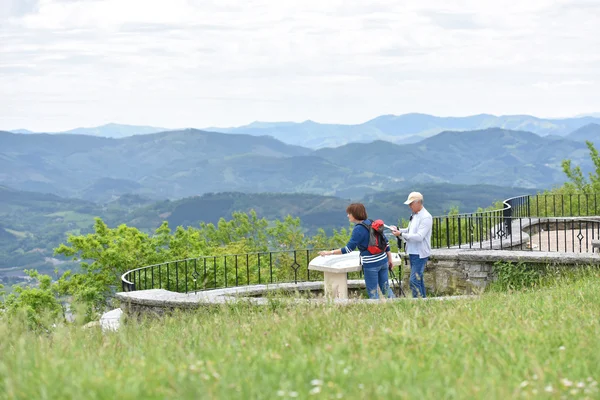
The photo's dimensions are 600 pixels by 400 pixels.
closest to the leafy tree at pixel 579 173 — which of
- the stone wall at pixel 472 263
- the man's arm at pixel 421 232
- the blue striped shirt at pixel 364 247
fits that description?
the stone wall at pixel 472 263

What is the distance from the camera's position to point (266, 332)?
235 inches

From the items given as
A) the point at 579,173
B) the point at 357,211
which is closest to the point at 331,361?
the point at 357,211

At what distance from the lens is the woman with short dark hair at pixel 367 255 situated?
34.3 ft

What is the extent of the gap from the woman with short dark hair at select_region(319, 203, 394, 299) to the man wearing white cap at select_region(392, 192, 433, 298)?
0.49 m

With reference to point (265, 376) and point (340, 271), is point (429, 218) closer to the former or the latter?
point (340, 271)

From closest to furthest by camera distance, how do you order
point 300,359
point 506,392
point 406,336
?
point 506,392
point 300,359
point 406,336

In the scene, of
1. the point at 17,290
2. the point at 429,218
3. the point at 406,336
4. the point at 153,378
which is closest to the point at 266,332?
the point at 406,336

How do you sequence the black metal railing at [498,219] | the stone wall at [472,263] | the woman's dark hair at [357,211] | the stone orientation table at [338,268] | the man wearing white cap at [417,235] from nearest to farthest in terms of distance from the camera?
1. the woman's dark hair at [357,211]
2. the man wearing white cap at [417,235]
3. the stone orientation table at [338,268]
4. the stone wall at [472,263]
5. the black metal railing at [498,219]

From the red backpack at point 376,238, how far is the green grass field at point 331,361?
13.0 ft

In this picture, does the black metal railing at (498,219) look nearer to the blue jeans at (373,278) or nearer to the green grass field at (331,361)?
the blue jeans at (373,278)

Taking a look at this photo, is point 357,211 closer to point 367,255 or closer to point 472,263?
point 367,255

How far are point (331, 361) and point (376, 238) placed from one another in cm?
638

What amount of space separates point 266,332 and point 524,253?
7848 mm

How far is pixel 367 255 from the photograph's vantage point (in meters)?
10.7
